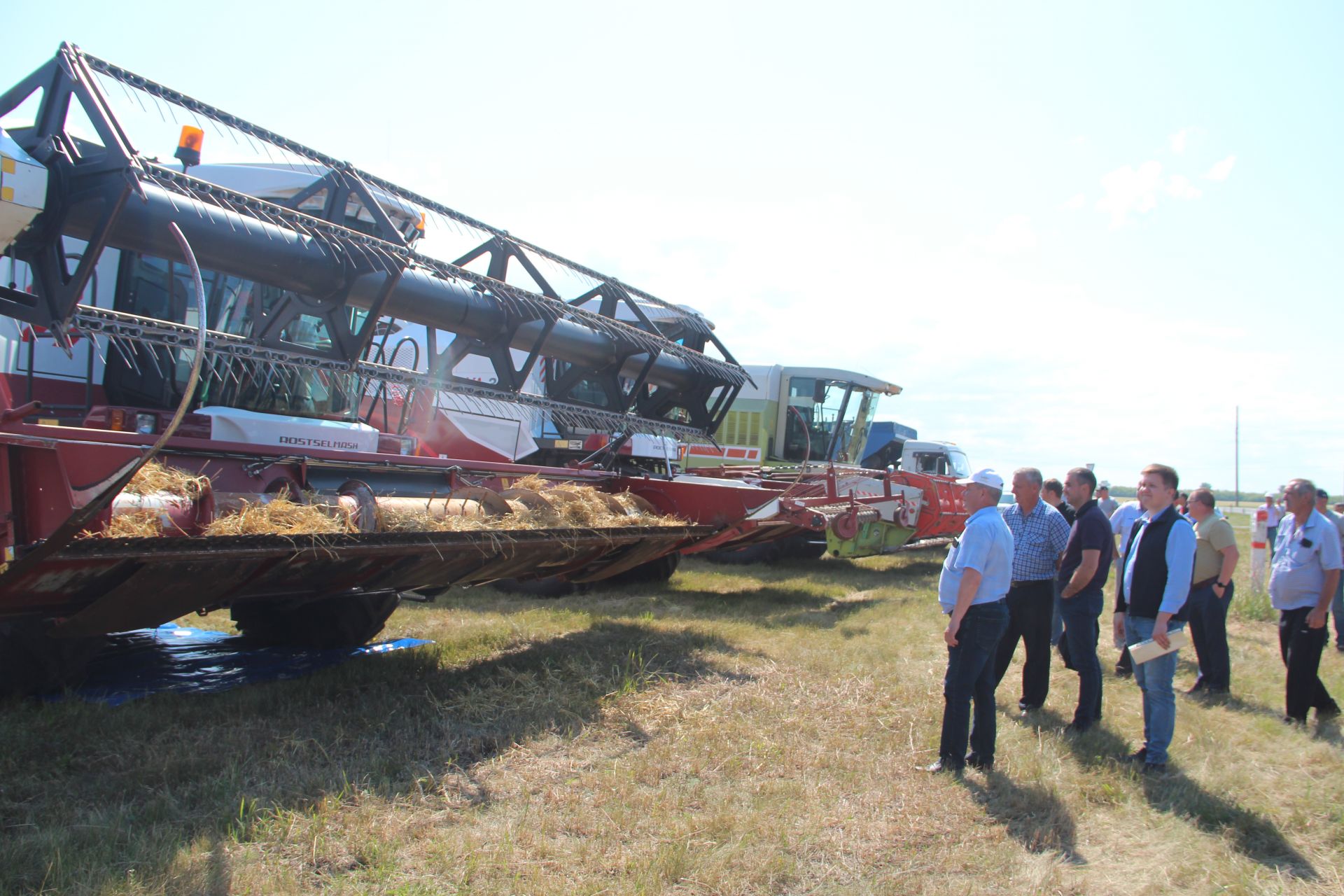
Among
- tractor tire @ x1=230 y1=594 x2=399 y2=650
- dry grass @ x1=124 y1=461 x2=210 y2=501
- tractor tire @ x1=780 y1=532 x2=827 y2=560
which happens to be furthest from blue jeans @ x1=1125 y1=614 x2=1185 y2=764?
tractor tire @ x1=780 y1=532 x2=827 y2=560

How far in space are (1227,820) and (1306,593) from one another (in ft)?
7.14

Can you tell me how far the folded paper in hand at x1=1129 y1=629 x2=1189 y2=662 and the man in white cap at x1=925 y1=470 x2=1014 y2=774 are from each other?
25.2 inches

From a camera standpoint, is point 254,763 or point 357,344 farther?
point 357,344

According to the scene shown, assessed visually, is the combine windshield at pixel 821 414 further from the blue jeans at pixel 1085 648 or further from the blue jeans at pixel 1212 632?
the blue jeans at pixel 1085 648

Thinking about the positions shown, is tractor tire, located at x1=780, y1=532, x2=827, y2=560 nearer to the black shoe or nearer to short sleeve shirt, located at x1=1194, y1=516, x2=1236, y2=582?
short sleeve shirt, located at x1=1194, y1=516, x2=1236, y2=582

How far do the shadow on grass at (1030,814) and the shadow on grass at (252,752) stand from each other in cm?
160

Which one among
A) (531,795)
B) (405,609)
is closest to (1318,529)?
(531,795)

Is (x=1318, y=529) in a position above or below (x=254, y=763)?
above

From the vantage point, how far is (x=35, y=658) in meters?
4.39

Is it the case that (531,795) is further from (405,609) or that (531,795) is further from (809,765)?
(405,609)

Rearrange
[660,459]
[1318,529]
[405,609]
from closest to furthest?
[1318,529], [405,609], [660,459]

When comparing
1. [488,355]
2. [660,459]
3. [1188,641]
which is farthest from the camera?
[660,459]

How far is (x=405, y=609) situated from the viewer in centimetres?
738

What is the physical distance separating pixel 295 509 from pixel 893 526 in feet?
24.6
